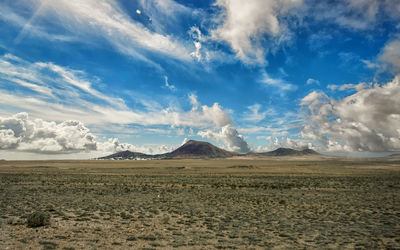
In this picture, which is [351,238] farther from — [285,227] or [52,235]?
[52,235]

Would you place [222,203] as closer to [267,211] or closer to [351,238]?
[267,211]

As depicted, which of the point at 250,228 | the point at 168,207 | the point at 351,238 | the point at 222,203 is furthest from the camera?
the point at 222,203

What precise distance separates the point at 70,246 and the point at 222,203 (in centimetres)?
1578

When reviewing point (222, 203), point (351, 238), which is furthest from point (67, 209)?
point (351, 238)

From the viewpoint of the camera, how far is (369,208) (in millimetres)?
21844

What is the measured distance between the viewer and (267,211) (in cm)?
2041

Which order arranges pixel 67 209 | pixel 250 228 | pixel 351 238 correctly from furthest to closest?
pixel 67 209, pixel 250 228, pixel 351 238

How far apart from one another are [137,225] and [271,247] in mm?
8434

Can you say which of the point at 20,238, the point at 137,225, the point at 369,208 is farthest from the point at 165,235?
the point at 369,208

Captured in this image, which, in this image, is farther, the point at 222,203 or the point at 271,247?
the point at 222,203

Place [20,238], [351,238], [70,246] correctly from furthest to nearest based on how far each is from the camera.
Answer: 1. [351,238]
2. [20,238]
3. [70,246]

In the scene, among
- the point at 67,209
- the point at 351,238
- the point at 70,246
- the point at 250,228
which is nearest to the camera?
the point at 70,246

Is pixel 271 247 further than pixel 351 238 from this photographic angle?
No

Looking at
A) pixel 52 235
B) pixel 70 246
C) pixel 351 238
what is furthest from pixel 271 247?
pixel 52 235
